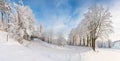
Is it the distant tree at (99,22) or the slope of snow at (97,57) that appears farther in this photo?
the distant tree at (99,22)

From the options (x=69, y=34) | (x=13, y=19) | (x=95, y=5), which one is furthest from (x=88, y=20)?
(x=69, y=34)

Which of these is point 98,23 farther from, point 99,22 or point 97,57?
point 97,57

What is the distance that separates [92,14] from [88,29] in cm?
305

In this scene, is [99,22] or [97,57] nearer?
[97,57]

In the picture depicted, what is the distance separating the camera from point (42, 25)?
254ft

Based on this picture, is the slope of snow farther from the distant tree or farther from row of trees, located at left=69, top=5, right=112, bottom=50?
the distant tree

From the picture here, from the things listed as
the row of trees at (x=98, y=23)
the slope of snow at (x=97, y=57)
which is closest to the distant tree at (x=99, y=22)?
the row of trees at (x=98, y=23)

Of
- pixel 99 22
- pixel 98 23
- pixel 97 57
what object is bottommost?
pixel 97 57

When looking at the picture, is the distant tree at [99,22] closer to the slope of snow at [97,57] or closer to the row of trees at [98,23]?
the row of trees at [98,23]

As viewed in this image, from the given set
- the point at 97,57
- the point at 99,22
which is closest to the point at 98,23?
the point at 99,22

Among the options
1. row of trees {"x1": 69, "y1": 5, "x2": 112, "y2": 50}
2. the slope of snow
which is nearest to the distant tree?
row of trees {"x1": 69, "y1": 5, "x2": 112, "y2": 50}

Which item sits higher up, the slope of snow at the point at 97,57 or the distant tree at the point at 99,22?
the distant tree at the point at 99,22

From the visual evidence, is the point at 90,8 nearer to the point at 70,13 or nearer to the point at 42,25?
the point at 70,13

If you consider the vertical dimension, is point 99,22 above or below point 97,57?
above
